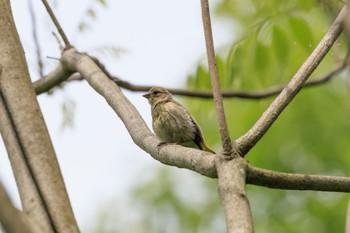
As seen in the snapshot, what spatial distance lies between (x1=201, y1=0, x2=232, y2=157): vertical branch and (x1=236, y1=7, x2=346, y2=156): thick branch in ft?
0.30

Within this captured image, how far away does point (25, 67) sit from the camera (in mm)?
3053

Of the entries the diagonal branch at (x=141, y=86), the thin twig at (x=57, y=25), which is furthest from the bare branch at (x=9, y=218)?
the diagonal branch at (x=141, y=86)

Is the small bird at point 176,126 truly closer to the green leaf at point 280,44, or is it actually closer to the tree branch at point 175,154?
the green leaf at point 280,44

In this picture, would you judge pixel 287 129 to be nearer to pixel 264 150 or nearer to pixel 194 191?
pixel 264 150

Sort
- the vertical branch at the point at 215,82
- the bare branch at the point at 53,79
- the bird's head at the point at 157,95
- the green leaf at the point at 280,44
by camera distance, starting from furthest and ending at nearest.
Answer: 1. the bird's head at the point at 157,95
2. the green leaf at the point at 280,44
3. the bare branch at the point at 53,79
4. the vertical branch at the point at 215,82

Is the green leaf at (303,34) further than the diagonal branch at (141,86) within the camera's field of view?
Yes

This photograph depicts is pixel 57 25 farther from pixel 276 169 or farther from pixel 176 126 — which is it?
pixel 276 169

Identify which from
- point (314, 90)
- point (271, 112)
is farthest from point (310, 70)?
point (314, 90)

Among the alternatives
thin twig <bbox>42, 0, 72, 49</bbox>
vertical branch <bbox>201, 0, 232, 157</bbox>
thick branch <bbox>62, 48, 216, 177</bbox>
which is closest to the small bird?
thin twig <bbox>42, 0, 72, 49</bbox>

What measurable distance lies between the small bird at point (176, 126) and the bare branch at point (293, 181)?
2922mm

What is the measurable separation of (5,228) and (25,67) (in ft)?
5.15

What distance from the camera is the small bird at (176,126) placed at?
19.1 ft

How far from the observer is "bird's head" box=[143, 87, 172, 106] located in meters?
6.39

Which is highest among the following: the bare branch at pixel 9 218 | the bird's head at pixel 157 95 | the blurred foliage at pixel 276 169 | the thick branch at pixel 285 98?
the blurred foliage at pixel 276 169
